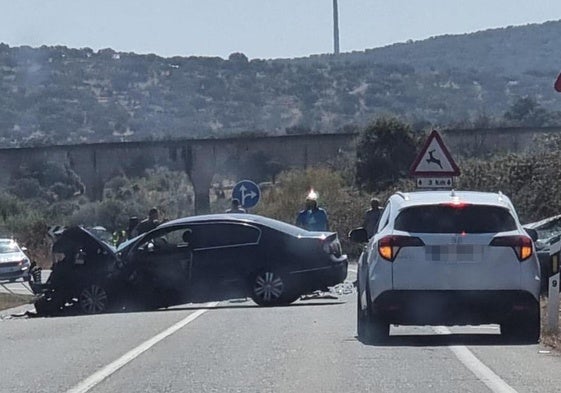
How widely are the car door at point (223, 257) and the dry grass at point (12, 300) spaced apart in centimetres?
515

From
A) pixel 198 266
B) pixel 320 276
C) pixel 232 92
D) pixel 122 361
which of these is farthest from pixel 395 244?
pixel 232 92

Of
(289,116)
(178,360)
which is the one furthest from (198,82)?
(178,360)

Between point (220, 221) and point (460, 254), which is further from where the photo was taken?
point (220, 221)

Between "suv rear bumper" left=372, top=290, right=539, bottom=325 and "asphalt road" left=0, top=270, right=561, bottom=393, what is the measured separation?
0.35 meters

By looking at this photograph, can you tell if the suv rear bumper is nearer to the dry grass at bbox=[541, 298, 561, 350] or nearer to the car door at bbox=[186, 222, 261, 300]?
the dry grass at bbox=[541, 298, 561, 350]

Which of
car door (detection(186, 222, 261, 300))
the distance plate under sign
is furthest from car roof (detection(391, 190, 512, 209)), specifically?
the distance plate under sign

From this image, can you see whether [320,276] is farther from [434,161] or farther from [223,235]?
[434,161]

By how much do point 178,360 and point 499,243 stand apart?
3634 millimetres

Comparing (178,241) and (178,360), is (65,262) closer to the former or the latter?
(178,241)

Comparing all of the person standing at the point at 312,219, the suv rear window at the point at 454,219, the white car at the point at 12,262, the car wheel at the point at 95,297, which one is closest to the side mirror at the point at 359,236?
the suv rear window at the point at 454,219

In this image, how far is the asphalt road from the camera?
40.0ft

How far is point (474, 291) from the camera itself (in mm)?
14656

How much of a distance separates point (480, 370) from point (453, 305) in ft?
5.98

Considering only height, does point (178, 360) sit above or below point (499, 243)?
below
